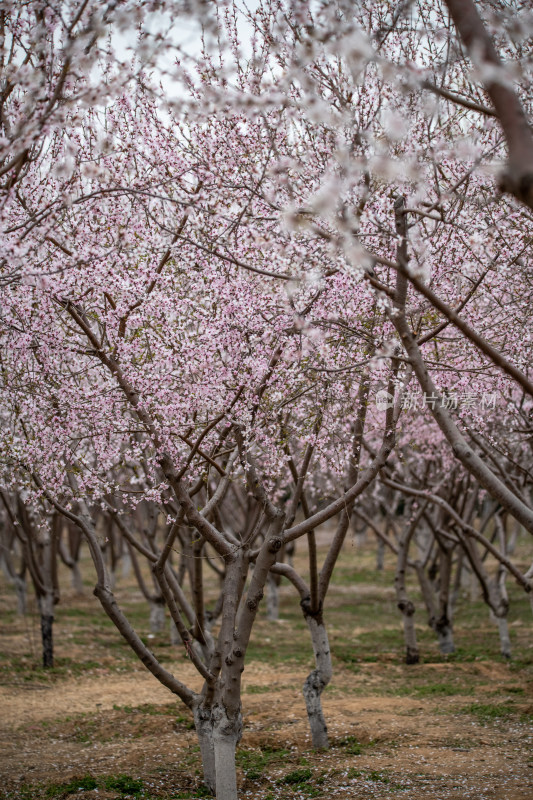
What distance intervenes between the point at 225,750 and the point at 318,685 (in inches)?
96.5

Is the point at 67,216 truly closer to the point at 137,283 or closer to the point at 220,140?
the point at 137,283

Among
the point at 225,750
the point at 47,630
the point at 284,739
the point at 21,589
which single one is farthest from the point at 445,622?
the point at 21,589

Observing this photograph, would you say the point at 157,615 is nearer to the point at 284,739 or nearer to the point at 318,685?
the point at 284,739

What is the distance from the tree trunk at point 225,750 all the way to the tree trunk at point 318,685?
2.24 metres

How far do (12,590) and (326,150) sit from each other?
78.5 ft

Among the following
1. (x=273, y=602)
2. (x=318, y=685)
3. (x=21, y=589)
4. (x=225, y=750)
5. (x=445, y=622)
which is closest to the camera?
(x=225, y=750)

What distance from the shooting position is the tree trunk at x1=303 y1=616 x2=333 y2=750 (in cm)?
901

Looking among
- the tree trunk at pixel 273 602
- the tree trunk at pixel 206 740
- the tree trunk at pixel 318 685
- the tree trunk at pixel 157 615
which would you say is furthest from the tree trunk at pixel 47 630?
the tree trunk at pixel 273 602

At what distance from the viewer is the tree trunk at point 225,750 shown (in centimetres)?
660

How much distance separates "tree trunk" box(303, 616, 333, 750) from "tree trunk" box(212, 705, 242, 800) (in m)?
2.24

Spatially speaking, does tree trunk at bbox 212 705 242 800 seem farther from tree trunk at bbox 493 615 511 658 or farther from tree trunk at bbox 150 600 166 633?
tree trunk at bbox 150 600 166 633

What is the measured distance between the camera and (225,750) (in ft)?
22.2

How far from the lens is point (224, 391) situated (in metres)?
7.37

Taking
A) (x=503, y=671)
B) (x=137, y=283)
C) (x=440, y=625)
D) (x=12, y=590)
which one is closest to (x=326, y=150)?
(x=137, y=283)
